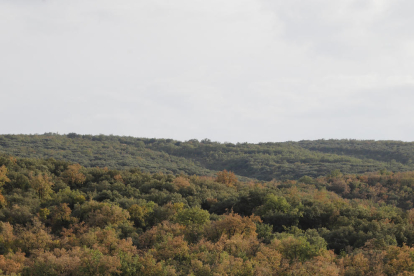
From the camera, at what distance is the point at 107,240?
3288 cm

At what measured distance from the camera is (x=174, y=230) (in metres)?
36.5

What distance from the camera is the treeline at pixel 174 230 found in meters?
26.8

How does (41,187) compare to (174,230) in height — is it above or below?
above

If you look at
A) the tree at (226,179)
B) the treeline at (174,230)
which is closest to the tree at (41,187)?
the treeline at (174,230)

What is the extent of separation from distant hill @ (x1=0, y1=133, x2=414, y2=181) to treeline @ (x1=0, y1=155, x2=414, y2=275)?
191 ft

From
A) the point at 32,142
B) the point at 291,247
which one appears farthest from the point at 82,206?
the point at 32,142

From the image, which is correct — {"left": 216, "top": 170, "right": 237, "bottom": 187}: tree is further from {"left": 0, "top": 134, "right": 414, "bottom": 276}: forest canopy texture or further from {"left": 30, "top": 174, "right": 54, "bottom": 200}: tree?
{"left": 30, "top": 174, "right": 54, "bottom": 200}: tree

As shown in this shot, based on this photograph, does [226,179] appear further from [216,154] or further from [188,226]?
[216,154]

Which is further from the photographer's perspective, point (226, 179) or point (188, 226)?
point (226, 179)

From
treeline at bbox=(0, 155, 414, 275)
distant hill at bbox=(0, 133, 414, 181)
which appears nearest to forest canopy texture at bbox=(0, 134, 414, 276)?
treeline at bbox=(0, 155, 414, 275)

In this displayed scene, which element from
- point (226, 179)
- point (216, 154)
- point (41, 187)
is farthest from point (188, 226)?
point (216, 154)

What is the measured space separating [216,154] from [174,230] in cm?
13548

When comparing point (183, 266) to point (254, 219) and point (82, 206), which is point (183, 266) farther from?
point (82, 206)

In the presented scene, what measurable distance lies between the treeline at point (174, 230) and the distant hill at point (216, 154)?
191 feet
